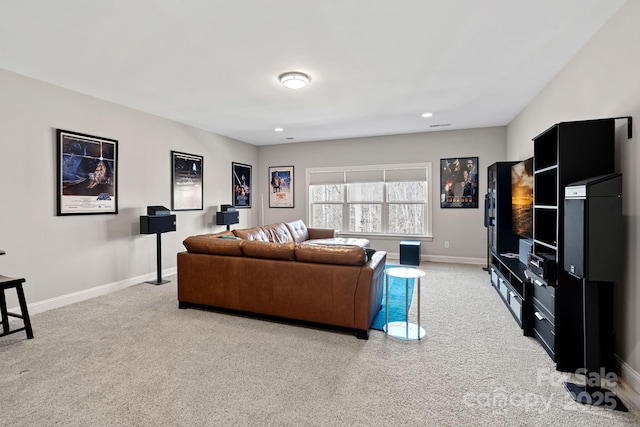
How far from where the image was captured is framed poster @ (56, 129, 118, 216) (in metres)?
3.77

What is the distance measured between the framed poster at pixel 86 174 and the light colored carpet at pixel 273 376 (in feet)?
4.62

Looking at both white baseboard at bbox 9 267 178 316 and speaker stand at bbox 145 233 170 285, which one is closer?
white baseboard at bbox 9 267 178 316

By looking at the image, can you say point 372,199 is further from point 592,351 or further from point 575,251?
point 592,351

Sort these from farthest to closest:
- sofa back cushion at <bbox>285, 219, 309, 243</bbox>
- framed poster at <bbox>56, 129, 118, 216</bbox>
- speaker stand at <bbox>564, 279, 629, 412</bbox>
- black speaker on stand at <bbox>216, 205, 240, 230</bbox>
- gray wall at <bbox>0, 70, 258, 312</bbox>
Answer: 1. black speaker on stand at <bbox>216, 205, 240, 230</bbox>
2. sofa back cushion at <bbox>285, 219, 309, 243</bbox>
3. framed poster at <bbox>56, 129, 118, 216</bbox>
4. gray wall at <bbox>0, 70, 258, 312</bbox>
5. speaker stand at <bbox>564, 279, 629, 412</bbox>

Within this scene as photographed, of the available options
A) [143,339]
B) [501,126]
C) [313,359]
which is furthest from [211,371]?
[501,126]

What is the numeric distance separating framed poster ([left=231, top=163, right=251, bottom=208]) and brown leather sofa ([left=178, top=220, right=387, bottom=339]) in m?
3.43

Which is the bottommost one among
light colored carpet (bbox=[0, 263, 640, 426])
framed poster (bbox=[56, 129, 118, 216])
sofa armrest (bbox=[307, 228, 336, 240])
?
light colored carpet (bbox=[0, 263, 640, 426])

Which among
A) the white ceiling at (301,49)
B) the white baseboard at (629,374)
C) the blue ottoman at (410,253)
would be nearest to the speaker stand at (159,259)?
the white ceiling at (301,49)

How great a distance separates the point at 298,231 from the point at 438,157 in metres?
3.21

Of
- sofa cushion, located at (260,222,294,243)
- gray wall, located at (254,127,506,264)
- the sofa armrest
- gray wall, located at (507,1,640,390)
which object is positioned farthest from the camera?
the sofa armrest

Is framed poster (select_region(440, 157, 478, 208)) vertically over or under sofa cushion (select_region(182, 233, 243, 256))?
over

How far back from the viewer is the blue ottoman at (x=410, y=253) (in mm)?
5859

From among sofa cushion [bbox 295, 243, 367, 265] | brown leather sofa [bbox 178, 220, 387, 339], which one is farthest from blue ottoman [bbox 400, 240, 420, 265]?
sofa cushion [bbox 295, 243, 367, 265]

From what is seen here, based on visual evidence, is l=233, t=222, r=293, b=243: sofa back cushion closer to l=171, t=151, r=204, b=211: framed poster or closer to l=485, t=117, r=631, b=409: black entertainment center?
l=171, t=151, r=204, b=211: framed poster
